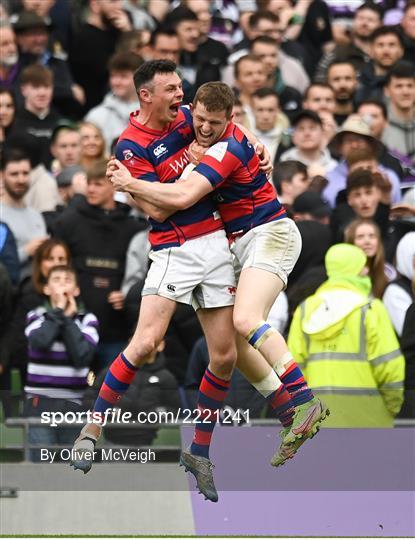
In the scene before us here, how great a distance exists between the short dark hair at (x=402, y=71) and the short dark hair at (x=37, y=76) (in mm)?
3248

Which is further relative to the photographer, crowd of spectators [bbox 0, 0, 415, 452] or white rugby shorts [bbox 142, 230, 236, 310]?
crowd of spectators [bbox 0, 0, 415, 452]

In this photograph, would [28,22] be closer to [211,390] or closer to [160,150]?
[160,150]

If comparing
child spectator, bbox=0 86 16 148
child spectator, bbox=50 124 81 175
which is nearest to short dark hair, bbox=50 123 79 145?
child spectator, bbox=50 124 81 175

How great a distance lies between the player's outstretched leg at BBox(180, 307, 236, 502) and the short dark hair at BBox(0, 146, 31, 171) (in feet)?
12.6

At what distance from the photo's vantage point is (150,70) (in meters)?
10.9

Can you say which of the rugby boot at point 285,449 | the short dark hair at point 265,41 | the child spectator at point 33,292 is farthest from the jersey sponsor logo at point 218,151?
the short dark hair at point 265,41

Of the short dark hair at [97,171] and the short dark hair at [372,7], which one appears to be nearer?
the short dark hair at [97,171]

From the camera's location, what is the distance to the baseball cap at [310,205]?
45.7 ft

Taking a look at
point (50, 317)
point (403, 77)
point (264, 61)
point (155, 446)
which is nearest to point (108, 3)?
point (264, 61)

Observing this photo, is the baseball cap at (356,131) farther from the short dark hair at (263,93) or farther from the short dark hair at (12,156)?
the short dark hair at (12,156)

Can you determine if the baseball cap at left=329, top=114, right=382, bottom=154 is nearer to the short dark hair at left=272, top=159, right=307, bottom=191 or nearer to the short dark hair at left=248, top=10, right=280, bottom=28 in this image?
the short dark hair at left=272, top=159, right=307, bottom=191

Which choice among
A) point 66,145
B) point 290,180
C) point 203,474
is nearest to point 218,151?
point 203,474

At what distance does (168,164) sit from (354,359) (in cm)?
207

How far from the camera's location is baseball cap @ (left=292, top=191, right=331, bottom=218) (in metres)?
13.9
